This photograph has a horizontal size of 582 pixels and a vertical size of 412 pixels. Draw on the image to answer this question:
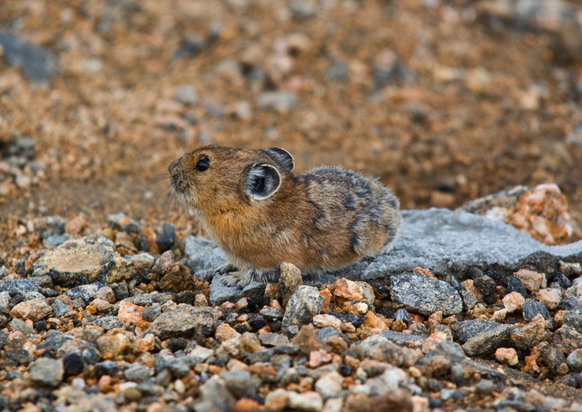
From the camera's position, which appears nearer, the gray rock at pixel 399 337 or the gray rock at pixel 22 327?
the gray rock at pixel 399 337

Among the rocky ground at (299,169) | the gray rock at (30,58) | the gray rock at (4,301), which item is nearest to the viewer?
the rocky ground at (299,169)

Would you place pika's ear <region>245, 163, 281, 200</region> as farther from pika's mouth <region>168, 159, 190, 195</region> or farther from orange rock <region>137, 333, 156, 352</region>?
orange rock <region>137, 333, 156, 352</region>

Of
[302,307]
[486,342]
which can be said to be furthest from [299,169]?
[486,342]

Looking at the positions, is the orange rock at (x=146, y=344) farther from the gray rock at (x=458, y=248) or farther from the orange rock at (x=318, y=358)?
the gray rock at (x=458, y=248)

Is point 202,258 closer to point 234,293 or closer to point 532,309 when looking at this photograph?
point 234,293

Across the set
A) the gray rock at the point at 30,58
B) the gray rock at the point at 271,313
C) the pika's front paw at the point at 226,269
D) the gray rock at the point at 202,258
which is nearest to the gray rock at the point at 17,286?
the gray rock at the point at 202,258

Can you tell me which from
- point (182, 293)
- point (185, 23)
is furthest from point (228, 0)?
point (182, 293)

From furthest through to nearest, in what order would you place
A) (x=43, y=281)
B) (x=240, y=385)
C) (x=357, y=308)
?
1. (x=43, y=281)
2. (x=357, y=308)
3. (x=240, y=385)
